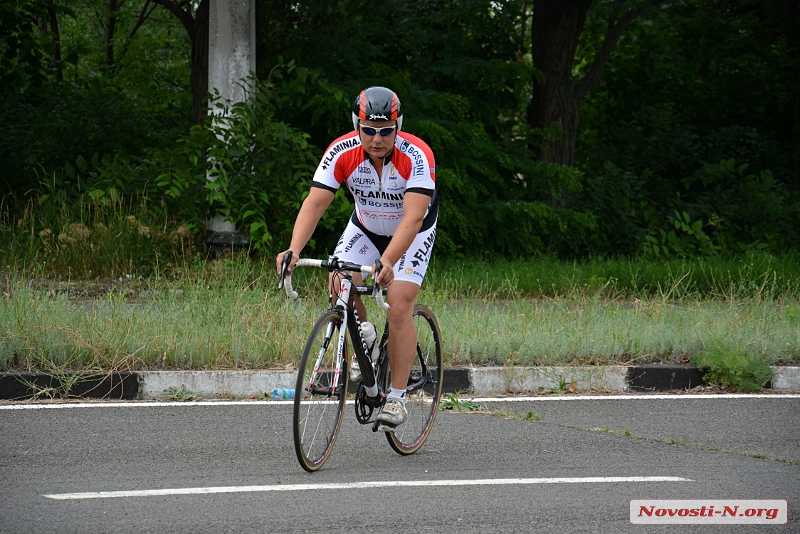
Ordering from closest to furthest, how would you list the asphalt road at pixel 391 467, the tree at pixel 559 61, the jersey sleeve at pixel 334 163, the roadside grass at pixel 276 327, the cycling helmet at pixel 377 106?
the asphalt road at pixel 391 467
the cycling helmet at pixel 377 106
the jersey sleeve at pixel 334 163
the roadside grass at pixel 276 327
the tree at pixel 559 61

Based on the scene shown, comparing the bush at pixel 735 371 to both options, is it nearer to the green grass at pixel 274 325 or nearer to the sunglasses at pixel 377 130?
the green grass at pixel 274 325

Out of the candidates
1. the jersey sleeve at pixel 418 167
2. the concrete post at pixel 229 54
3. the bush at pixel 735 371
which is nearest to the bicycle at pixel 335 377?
the jersey sleeve at pixel 418 167

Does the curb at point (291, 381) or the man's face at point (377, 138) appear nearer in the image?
the man's face at point (377, 138)

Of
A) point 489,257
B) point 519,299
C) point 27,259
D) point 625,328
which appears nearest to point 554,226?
point 489,257

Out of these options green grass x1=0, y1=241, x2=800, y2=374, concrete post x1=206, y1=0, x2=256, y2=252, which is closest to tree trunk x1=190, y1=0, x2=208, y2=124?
concrete post x1=206, y1=0, x2=256, y2=252

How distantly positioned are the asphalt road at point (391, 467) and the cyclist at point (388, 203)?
0.66 m

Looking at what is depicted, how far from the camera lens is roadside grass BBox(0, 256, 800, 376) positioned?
7562 millimetres

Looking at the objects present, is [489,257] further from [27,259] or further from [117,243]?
[27,259]

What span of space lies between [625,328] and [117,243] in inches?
243

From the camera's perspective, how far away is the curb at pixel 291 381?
23.5 ft

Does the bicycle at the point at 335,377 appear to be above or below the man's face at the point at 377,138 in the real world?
below

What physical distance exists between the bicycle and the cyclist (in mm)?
122

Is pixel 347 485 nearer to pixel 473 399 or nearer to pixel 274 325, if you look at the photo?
pixel 473 399

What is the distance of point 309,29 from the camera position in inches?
543
